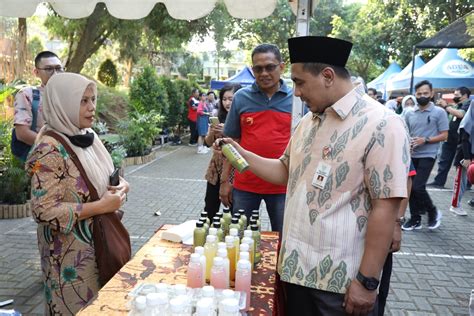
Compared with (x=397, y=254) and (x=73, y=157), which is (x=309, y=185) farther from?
(x=397, y=254)

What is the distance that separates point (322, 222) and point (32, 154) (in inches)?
62.0

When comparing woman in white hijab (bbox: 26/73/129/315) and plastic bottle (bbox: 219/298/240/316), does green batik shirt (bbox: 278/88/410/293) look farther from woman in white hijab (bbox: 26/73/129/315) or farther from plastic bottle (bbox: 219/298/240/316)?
woman in white hijab (bbox: 26/73/129/315)

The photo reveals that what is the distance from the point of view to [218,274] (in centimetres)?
189

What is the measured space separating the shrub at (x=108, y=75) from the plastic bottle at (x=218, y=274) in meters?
20.5

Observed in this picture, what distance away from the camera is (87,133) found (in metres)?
2.48

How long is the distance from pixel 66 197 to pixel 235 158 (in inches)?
37.8

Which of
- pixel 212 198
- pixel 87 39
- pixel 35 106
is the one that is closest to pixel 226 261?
pixel 212 198

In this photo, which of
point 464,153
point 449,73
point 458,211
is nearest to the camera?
point 464,153

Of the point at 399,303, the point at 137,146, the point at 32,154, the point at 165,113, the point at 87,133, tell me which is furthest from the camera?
the point at 165,113

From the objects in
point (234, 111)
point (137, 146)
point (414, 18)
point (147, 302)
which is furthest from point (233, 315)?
point (414, 18)

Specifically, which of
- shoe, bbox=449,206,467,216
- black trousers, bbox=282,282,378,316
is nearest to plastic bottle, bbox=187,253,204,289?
black trousers, bbox=282,282,378,316

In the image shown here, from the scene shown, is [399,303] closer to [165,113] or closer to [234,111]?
[234,111]

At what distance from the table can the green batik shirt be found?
0.20m

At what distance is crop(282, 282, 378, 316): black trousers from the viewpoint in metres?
1.92
